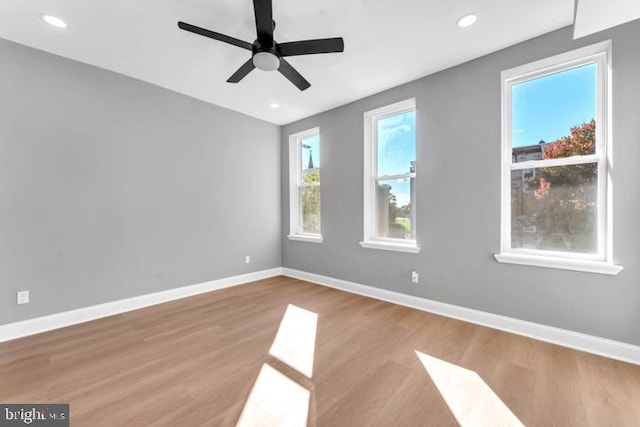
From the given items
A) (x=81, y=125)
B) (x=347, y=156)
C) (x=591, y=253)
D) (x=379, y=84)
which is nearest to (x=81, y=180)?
(x=81, y=125)

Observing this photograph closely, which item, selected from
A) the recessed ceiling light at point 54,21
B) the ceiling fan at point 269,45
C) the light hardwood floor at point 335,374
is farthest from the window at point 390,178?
the recessed ceiling light at point 54,21

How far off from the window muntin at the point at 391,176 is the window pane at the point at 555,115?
3.54 ft

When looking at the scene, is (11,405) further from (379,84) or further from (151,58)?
(379,84)

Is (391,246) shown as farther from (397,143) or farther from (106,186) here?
(106,186)

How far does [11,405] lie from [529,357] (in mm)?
3619

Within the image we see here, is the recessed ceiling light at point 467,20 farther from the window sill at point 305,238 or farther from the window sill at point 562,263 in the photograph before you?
the window sill at point 305,238

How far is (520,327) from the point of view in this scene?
2.48 metres

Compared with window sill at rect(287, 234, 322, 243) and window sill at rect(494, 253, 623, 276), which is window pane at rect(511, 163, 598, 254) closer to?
window sill at rect(494, 253, 623, 276)

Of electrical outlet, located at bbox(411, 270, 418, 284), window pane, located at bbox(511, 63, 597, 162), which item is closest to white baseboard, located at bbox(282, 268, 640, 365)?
electrical outlet, located at bbox(411, 270, 418, 284)

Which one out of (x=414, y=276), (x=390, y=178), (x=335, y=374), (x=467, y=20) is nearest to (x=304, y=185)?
(x=390, y=178)

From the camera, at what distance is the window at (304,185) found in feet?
15.0

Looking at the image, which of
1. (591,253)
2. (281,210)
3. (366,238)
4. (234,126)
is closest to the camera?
(591,253)

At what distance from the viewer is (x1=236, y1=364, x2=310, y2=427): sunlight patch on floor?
4.87 ft

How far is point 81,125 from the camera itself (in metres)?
2.82
